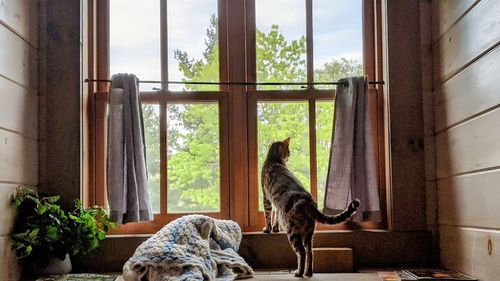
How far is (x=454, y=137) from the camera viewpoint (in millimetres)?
2221

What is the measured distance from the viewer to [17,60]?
2.21m

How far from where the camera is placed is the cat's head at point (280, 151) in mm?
2496

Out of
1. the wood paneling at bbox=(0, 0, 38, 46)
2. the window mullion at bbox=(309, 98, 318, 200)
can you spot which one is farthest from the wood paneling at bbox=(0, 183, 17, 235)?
the window mullion at bbox=(309, 98, 318, 200)

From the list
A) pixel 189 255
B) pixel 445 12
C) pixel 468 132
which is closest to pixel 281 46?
pixel 445 12

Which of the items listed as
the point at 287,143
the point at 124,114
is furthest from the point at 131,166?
the point at 287,143

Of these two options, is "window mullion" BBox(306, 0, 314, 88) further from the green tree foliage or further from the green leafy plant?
the green leafy plant

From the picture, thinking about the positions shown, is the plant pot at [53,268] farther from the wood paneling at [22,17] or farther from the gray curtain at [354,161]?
the gray curtain at [354,161]

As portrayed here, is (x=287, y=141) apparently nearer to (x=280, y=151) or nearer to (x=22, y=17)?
(x=280, y=151)

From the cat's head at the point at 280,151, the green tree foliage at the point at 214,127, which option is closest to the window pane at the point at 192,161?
the green tree foliage at the point at 214,127

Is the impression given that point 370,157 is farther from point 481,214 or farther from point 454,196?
point 481,214

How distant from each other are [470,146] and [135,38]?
1473 mm

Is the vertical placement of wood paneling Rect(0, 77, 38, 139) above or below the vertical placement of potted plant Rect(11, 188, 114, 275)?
above

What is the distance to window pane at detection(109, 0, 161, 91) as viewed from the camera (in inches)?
105

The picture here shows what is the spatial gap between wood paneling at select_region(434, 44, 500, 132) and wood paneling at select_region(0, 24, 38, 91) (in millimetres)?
1583
